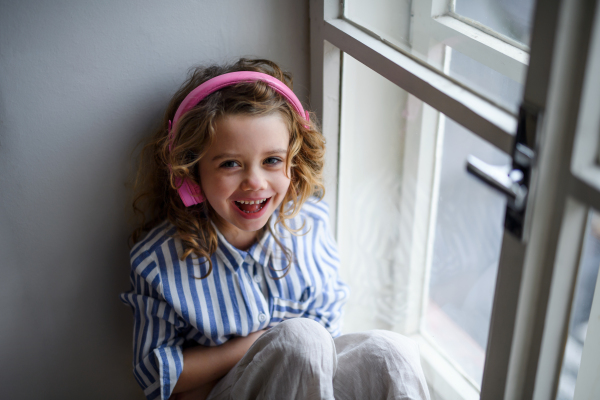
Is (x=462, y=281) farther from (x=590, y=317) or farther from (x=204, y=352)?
(x=204, y=352)

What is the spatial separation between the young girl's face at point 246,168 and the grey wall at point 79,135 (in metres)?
0.20

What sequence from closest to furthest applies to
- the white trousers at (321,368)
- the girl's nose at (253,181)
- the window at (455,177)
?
the window at (455,177) < the white trousers at (321,368) < the girl's nose at (253,181)

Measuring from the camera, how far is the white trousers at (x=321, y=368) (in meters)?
0.73

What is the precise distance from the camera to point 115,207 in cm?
98

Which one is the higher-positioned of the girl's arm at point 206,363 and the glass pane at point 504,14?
the glass pane at point 504,14

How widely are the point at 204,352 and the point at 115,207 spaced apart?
35 cm

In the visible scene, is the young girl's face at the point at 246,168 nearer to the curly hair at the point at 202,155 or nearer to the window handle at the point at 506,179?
the curly hair at the point at 202,155

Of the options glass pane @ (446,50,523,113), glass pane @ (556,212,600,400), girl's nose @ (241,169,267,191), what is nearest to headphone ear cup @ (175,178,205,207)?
girl's nose @ (241,169,267,191)

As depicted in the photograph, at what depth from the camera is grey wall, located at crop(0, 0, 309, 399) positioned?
2.76 feet

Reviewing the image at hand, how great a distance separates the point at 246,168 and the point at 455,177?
0.38 metres

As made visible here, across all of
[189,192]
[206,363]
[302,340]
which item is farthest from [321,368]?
[189,192]

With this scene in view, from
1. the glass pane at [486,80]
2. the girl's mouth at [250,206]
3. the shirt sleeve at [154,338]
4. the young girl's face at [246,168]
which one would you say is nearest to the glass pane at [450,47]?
the glass pane at [486,80]

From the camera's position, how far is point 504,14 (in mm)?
637

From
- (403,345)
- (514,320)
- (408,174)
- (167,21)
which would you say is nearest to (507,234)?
(514,320)
